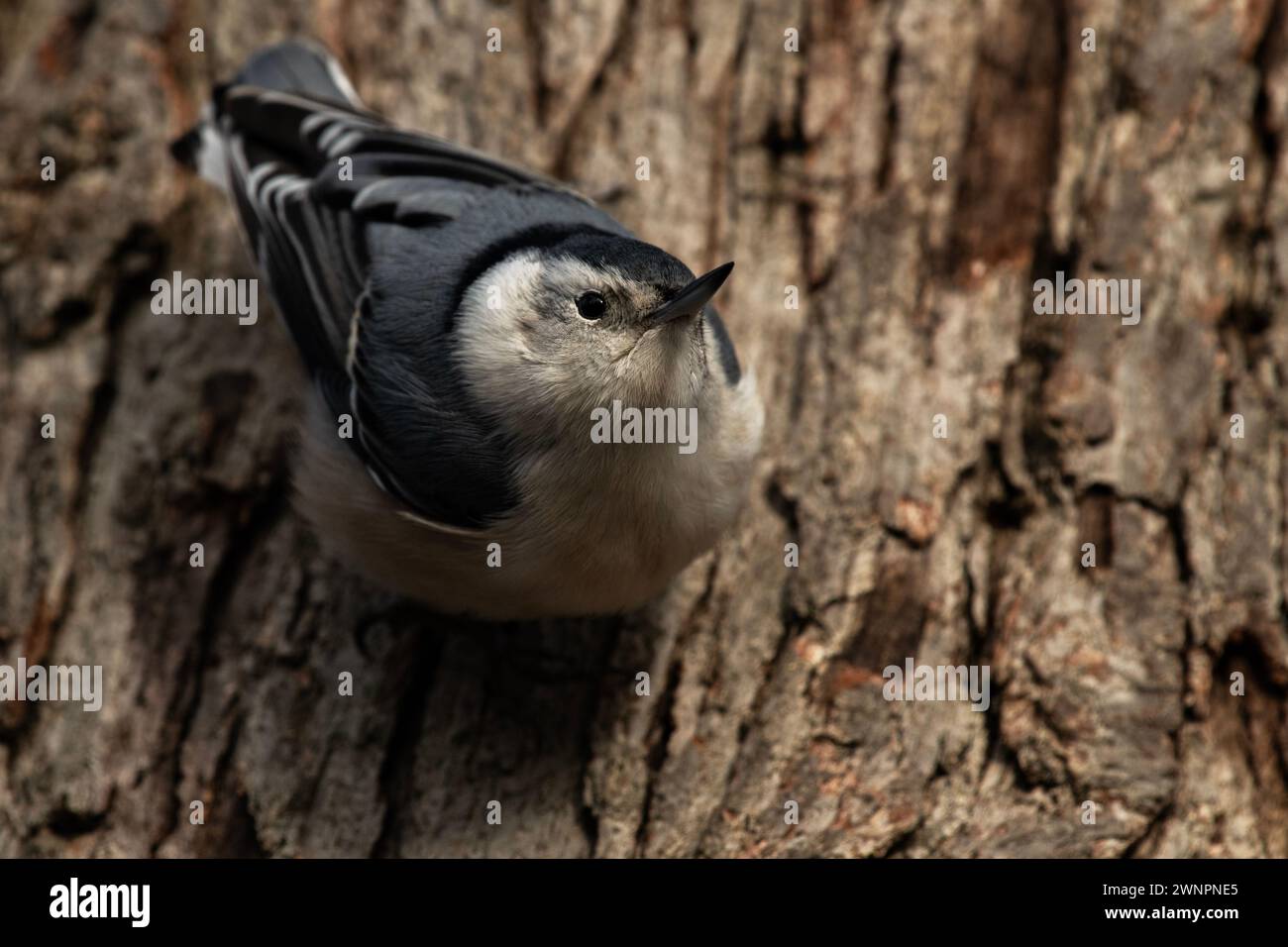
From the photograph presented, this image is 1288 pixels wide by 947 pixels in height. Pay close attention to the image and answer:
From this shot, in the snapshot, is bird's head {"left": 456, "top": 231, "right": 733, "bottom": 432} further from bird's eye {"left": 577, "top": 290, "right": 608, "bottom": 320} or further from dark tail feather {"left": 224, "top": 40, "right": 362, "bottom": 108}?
dark tail feather {"left": 224, "top": 40, "right": 362, "bottom": 108}

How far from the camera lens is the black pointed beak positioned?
6.56 feet

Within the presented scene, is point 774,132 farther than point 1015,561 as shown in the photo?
Yes

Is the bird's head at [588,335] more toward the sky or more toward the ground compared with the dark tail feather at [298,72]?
more toward the ground

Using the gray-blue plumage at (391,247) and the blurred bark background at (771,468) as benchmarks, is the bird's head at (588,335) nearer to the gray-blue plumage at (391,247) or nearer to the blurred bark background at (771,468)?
the gray-blue plumage at (391,247)

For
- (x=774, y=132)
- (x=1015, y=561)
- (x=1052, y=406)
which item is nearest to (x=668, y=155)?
(x=774, y=132)

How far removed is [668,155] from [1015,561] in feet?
4.27

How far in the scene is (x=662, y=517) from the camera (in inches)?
89.0

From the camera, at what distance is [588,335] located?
2.13 m

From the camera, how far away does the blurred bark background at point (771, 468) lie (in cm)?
236

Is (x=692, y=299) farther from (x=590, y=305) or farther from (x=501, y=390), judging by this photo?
(x=501, y=390)

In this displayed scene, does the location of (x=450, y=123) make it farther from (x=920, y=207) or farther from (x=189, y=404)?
(x=920, y=207)

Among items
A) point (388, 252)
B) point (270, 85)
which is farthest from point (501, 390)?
point (270, 85)

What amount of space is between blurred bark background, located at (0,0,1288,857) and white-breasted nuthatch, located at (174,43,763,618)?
28cm

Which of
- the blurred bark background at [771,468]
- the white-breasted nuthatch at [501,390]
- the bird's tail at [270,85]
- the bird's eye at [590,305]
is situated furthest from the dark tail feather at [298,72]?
the bird's eye at [590,305]
